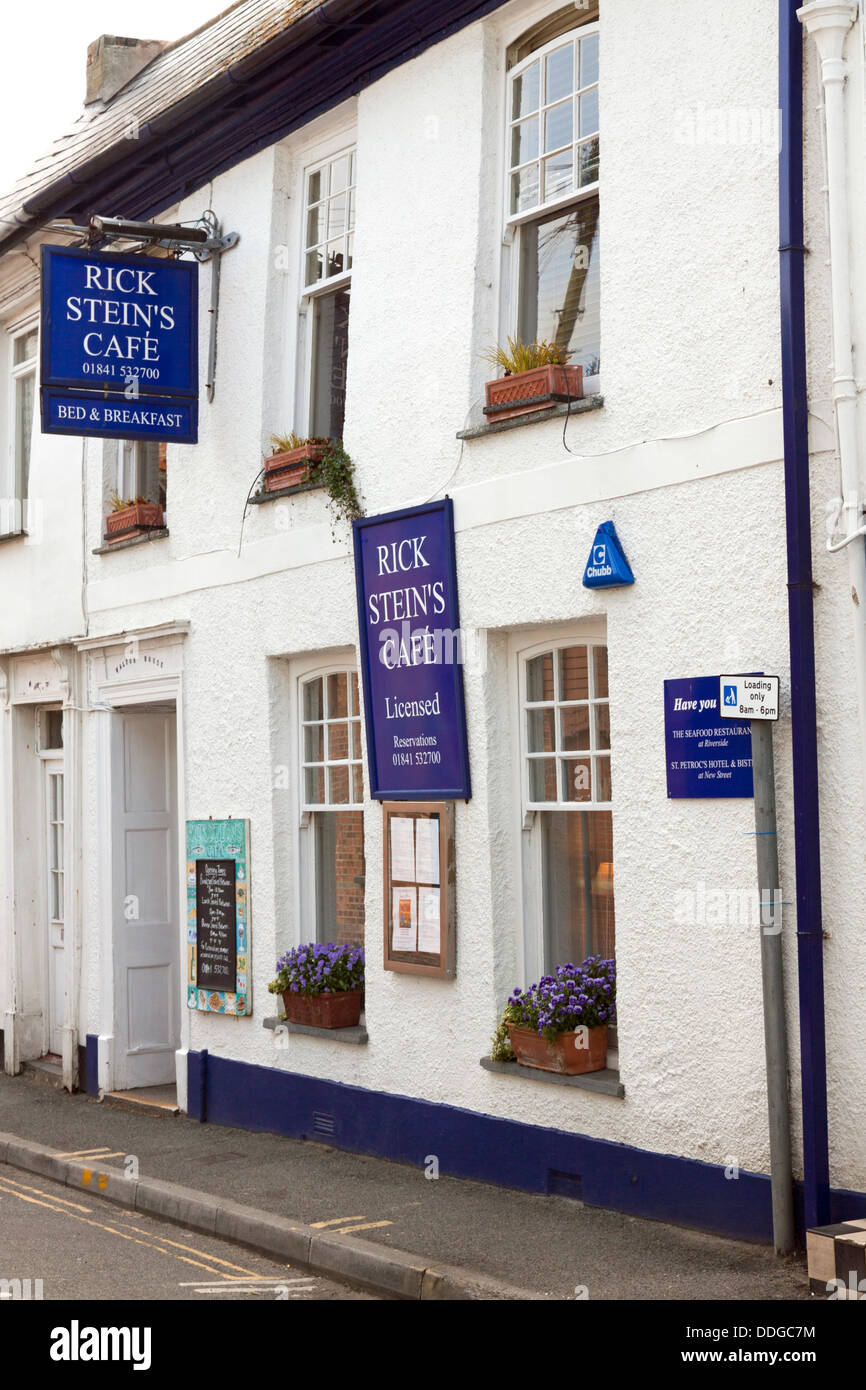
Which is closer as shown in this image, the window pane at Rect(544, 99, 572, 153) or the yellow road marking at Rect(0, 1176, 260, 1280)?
the yellow road marking at Rect(0, 1176, 260, 1280)

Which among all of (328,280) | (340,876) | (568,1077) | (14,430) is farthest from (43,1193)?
(14,430)

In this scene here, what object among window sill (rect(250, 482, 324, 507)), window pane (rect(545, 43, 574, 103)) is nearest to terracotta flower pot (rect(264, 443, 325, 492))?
window sill (rect(250, 482, 324, 507))

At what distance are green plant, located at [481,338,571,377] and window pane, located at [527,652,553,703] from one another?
1.56 metres

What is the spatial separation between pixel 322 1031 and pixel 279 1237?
2110 mm

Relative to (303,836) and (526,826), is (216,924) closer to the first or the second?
(303,836)

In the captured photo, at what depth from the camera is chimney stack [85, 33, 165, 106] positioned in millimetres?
14680

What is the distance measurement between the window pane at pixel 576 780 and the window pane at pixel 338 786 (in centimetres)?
214

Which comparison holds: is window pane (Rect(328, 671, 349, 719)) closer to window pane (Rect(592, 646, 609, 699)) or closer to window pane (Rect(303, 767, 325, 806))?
window pane (Rect(303, 767, 325, 806))

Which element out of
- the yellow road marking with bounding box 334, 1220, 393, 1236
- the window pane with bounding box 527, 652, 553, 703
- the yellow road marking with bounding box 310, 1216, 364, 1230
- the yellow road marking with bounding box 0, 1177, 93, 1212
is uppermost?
the window pane with bounding box 527, 652, 553, 703

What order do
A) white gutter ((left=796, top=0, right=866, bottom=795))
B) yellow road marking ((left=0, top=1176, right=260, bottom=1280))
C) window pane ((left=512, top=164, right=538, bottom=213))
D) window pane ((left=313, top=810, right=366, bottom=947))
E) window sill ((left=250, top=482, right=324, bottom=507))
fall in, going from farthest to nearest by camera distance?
window pane ((left=313, top=810, right=366, bottom=947))
window sill ((left=250, top=482, right=324, bottom=507))
window pane ((left=512, top=164, right=538, bottom=213))
yellow road marking ((left=0, top=1176, right=260, bottom=1280))
white gutter ((left=796, top=0, right=866, bottom=795))

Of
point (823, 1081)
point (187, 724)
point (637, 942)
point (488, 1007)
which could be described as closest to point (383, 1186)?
point (488, 1007)

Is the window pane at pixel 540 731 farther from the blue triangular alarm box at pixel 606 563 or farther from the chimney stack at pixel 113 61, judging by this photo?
the chimney stack at pixel 113 61

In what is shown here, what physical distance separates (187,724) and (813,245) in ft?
20.2

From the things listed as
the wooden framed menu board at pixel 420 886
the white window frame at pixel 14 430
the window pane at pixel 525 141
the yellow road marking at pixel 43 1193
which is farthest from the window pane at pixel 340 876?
the white window frame at pixel 14 430
